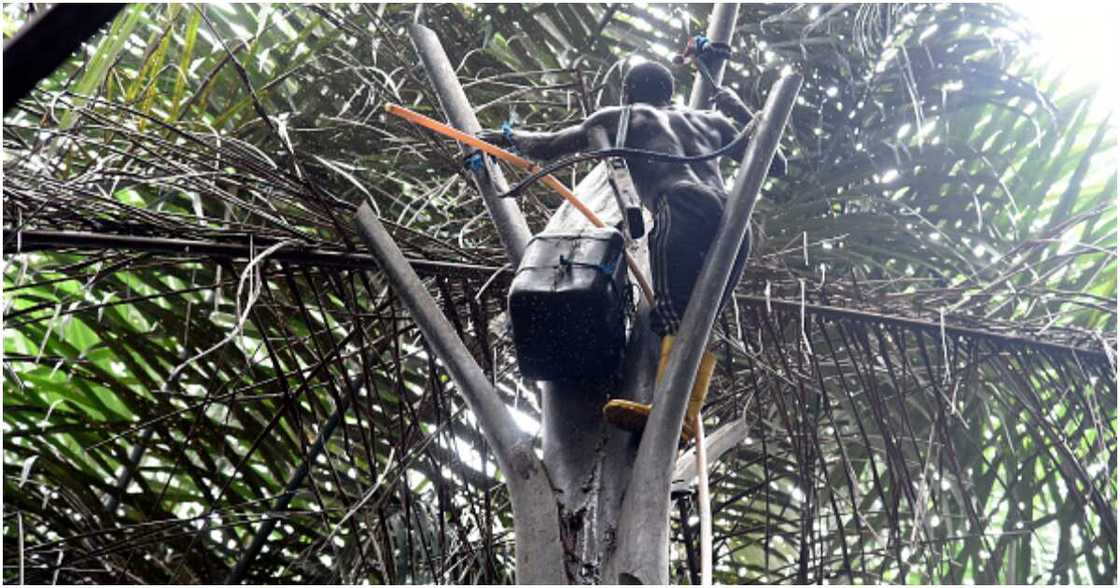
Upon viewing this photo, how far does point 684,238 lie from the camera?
8.40 ft

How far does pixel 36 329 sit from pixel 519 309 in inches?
71.3

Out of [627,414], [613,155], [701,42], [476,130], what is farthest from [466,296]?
[627,414]

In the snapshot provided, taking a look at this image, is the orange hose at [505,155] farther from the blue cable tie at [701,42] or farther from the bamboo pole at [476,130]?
the blue cable tie at [701,42]

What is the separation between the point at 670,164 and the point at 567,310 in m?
0.52

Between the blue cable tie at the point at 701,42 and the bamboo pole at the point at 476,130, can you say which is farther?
the blue cable tie at the point at 701,42

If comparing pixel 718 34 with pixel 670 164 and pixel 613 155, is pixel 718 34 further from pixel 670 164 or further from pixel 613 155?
pixel 613 155

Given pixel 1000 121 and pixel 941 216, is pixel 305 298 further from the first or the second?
pixel 1000 121

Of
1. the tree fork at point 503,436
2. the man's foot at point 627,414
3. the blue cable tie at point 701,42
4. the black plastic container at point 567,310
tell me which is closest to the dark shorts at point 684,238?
the black plastic container at point 567,310

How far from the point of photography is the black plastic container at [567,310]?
2232mm

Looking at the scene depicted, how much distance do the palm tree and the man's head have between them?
0.43 metres

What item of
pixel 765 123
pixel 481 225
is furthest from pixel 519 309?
pixel 481 225

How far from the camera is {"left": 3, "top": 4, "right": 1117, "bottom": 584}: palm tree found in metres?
2.75

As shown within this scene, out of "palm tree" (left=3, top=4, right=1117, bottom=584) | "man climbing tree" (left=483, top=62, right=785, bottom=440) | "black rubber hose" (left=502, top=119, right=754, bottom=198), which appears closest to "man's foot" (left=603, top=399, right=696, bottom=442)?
"man climbing tree" (left=483, top=62, right=785, bottom=440)

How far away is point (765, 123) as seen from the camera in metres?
2.07
